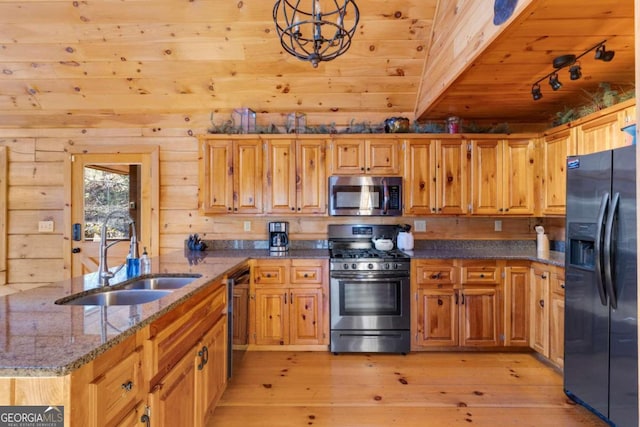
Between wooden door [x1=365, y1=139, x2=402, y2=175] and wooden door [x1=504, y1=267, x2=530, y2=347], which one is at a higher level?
wooden door [x1=365, y1=139, x2=402, y2=175]

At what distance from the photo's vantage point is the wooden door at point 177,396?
1.35 metres

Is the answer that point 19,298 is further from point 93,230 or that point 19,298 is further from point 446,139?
point 446,139

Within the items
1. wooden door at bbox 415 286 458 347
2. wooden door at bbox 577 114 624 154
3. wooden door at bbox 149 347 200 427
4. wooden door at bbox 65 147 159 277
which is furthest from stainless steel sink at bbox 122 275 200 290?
wooden door at bbox 577 114 624 154

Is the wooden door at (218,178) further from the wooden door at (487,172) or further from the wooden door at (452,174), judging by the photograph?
the wooden door at (487,172)

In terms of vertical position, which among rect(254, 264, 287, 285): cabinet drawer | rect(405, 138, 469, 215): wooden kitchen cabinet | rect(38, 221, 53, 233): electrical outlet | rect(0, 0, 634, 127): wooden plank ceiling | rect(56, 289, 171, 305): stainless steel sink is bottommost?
rect(254, 264, 287, 285): cabinet drawer

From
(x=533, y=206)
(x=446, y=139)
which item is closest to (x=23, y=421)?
(x=446, y=139)

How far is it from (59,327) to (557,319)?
10.7 ft

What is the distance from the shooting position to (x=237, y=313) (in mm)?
2676

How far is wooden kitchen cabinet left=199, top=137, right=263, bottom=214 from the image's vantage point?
349 centimetres

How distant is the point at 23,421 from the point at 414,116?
3797mm

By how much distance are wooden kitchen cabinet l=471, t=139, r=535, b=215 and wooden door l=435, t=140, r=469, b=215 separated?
8 cm

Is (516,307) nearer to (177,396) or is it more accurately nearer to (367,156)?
(367,156)

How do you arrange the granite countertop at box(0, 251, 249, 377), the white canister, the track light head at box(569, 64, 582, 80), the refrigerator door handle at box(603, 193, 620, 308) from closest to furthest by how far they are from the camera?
the granite countertop at box(0, 251, 249, 377) → the refrigerator door handle at box(603, 193, 620, 308) → the track light head at box(569, 64, 582, 80) → the white canister

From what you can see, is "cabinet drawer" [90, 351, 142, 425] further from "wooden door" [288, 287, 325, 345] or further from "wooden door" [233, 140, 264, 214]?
"wooden door" [233, 140, 264, 214]
